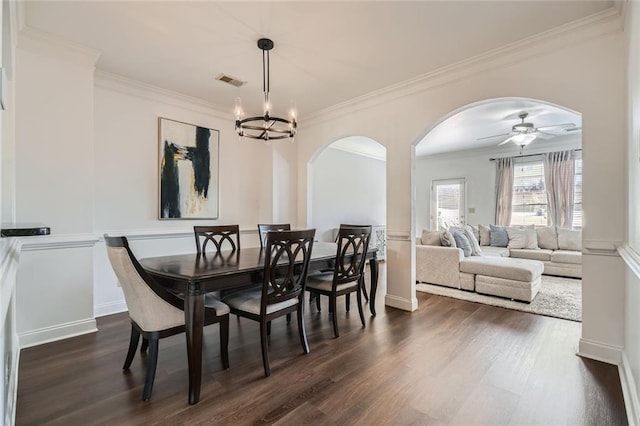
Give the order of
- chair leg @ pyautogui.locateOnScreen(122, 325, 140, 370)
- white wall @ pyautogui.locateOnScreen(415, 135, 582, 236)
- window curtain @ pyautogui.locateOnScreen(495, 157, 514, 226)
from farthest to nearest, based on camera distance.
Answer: white wall @ pyautogui.locateOnScreen(415, 135, 582, 236)
window curtain @ pyautogui.locateOnScreen(495, 157, 514, 226)
chair leg @ pyautogui.locateOnScreen(122, 325, 140, 370)

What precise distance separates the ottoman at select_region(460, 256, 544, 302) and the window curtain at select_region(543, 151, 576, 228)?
8.96 feet

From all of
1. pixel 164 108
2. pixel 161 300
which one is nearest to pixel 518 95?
pixel 161 300

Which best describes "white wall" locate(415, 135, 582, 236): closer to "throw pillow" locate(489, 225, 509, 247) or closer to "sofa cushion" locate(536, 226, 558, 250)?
"throw pillow" locate(489, 225, 509, 247)

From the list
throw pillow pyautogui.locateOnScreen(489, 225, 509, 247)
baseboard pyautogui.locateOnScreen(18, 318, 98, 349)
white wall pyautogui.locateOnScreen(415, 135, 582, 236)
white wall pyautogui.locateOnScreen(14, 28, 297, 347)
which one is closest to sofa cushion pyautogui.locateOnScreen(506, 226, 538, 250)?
throw pillow pyautogui.locateOnScreen(489, 225, 509, 247)

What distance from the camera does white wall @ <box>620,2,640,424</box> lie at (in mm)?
1602

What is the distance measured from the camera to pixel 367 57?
2.98m

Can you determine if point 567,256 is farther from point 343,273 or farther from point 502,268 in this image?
point 343,273

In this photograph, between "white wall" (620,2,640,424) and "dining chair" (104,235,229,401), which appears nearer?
"white wall" (620,2,640,424)

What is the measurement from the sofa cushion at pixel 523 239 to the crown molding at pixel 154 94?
5697 millimetres

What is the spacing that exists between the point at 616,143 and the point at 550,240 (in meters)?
4.12

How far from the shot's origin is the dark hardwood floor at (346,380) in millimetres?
1731

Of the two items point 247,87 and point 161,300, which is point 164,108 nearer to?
point 247,87

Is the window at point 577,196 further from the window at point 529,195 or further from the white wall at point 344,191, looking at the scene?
the white wall at point 344,191

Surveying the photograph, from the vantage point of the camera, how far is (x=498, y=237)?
20.4 feet
